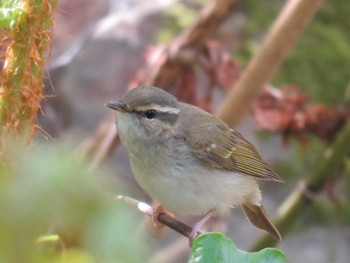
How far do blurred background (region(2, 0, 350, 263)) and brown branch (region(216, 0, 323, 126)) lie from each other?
219mm

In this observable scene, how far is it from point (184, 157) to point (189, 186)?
0.12 meters

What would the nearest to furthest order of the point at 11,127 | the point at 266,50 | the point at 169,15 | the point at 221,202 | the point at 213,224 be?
the point at 11,127
the point at 221,202
the point at 266,50
the point at 213,224
the point at 169,15

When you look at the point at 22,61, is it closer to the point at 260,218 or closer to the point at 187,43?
the point at 260,218

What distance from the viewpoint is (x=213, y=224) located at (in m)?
3.54

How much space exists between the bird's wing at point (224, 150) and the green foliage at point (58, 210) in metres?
2.09

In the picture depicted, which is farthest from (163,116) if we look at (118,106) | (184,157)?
(118,106)

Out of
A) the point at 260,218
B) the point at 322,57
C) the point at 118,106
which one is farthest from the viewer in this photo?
the point at 322,57

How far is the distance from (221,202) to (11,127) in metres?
1.71

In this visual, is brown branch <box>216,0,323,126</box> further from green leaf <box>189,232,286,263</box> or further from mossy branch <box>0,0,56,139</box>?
green leaf <box>189,232,286,263</box>

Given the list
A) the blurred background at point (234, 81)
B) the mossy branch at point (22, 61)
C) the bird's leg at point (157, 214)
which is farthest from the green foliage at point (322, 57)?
the mossy branch at point (22, 61)

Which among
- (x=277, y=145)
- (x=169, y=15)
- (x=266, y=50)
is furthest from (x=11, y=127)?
(x=277, y=145)

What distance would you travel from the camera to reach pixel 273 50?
3.02m

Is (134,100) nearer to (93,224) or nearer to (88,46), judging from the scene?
(93,224)

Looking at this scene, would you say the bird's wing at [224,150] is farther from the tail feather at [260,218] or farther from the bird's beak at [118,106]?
the bird's beak at [118,106]
